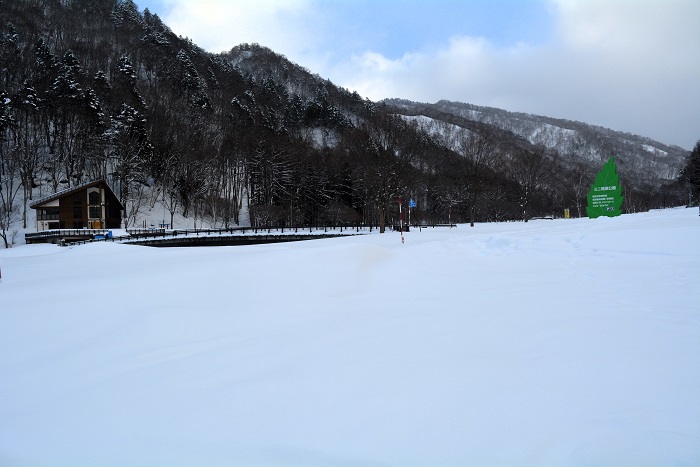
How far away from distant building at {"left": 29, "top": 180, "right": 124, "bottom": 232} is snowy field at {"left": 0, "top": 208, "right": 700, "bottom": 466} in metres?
43.9

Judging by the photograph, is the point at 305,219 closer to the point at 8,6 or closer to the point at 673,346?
the point at 673,346

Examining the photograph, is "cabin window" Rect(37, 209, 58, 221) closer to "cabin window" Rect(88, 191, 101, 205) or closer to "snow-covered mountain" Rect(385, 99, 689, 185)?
"cabin window" Rect(88, 191, 101, 205)

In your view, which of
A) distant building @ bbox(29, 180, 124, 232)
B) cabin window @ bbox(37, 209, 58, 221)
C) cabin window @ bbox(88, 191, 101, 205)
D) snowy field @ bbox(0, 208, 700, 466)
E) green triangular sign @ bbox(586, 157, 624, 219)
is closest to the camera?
snowy field @ bbox(0, 208, 700, 466)

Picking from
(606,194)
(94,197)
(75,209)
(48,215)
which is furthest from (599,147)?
(48,215)

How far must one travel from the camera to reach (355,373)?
4.21 meters

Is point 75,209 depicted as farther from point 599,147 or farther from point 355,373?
point 599,147

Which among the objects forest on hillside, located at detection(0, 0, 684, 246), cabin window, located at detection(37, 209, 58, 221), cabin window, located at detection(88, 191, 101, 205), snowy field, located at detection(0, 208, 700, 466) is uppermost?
forest on hillside, located at detection(0, 0, 684, 246)

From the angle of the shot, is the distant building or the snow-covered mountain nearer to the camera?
the distant building

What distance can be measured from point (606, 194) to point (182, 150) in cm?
5634

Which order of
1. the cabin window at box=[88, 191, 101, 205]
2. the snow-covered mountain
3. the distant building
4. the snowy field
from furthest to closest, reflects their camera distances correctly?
the snow-covered mountain → the cabin window at box=[88, 191, 101, 205] → the distant building → the snowy field

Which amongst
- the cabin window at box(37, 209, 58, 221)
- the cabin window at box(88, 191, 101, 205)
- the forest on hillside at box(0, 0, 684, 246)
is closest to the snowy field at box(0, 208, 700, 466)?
the forest on hillside at box(0, 0, 684, 246)

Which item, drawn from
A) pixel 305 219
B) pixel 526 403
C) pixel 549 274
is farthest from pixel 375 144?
pixel 526 403

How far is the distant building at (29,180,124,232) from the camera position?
146ft

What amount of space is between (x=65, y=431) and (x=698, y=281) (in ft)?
35.8
